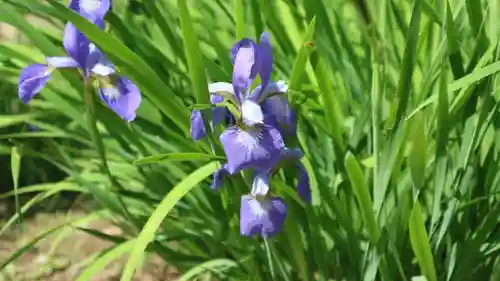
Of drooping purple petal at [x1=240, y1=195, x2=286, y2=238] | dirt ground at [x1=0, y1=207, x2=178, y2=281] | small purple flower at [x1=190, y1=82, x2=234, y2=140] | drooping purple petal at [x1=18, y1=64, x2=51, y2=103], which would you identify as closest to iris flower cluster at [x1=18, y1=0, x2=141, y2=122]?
drooping purple petal at [x1=18, y1=64, x2=51, y2=103]

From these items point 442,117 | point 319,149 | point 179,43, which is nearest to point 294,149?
point 442,117

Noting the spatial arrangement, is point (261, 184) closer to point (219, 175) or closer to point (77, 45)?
point (219, 175)

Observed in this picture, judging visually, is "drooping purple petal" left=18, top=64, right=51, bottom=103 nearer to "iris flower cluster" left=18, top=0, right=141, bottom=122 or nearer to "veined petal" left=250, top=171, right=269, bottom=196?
"iris flower cluster" left=18, top=0, right=141, bottom=122

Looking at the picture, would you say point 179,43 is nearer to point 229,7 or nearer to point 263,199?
point 229,7

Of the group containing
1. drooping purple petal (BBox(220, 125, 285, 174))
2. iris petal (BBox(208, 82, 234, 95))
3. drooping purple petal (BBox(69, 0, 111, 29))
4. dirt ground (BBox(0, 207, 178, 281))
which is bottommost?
dirt ground (BBox(0, 207, 178, 281))

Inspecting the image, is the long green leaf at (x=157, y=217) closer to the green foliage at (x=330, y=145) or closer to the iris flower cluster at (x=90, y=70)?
the green foliage at (x=330, y=145)

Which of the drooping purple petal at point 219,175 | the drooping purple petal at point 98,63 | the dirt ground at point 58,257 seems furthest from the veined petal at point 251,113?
the dirt ground at point 58,257

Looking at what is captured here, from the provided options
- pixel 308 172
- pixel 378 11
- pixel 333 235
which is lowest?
pixel 333 235
